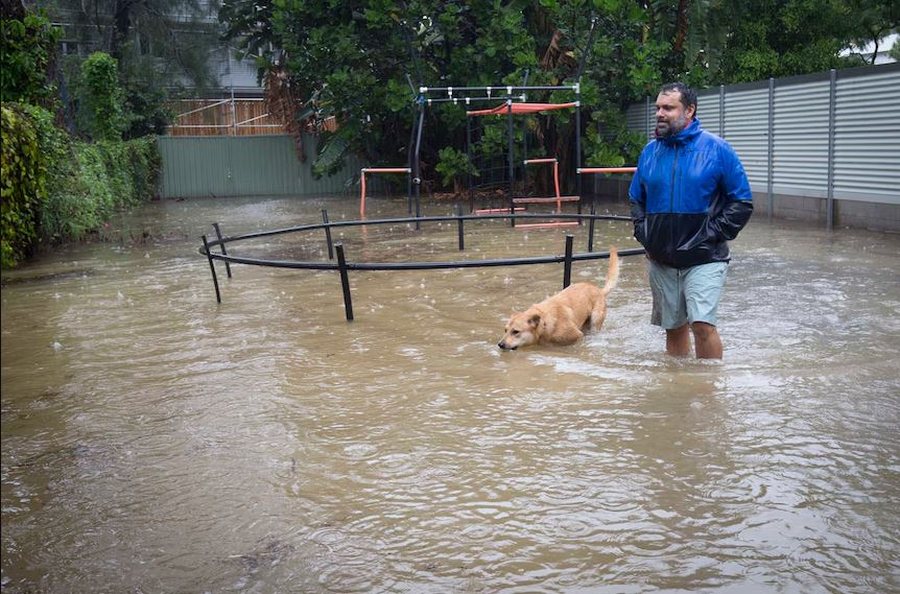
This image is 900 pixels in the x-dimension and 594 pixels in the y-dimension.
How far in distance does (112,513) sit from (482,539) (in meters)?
1.74

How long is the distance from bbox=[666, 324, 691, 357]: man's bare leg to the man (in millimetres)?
361

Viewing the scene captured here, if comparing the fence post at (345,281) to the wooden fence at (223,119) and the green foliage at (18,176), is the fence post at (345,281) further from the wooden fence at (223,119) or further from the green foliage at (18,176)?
the wooden fence at (223,119)

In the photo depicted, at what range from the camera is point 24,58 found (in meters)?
13.5

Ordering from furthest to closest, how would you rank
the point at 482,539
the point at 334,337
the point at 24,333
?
the point at 24,333 → the point at 334,337 → the point at 482,539

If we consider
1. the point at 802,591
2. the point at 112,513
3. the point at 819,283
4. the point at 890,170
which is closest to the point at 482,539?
the point at 802,591

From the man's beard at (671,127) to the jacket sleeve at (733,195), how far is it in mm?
302

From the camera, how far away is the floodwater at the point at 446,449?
3.67m

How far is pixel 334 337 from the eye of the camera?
8031mm

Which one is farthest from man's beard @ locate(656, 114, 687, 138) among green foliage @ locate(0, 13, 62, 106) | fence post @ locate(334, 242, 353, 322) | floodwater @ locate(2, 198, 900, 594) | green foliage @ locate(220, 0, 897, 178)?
green foliage @ locate(220, 0, 897, 178)

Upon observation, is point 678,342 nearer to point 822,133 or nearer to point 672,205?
point 672,205

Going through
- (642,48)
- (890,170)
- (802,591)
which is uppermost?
(642,48)

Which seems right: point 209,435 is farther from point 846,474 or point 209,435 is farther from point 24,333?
point 24,333

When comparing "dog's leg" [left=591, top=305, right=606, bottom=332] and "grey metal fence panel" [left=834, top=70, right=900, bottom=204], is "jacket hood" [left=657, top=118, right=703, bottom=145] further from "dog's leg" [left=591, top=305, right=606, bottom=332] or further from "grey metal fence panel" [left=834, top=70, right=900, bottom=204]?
"grey metal fence panel" [left=834, top=70, right=900, bottom=204]

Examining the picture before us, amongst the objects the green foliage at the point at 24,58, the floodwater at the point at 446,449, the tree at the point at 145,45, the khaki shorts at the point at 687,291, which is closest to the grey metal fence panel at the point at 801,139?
the floodwater at the point at 446,449
